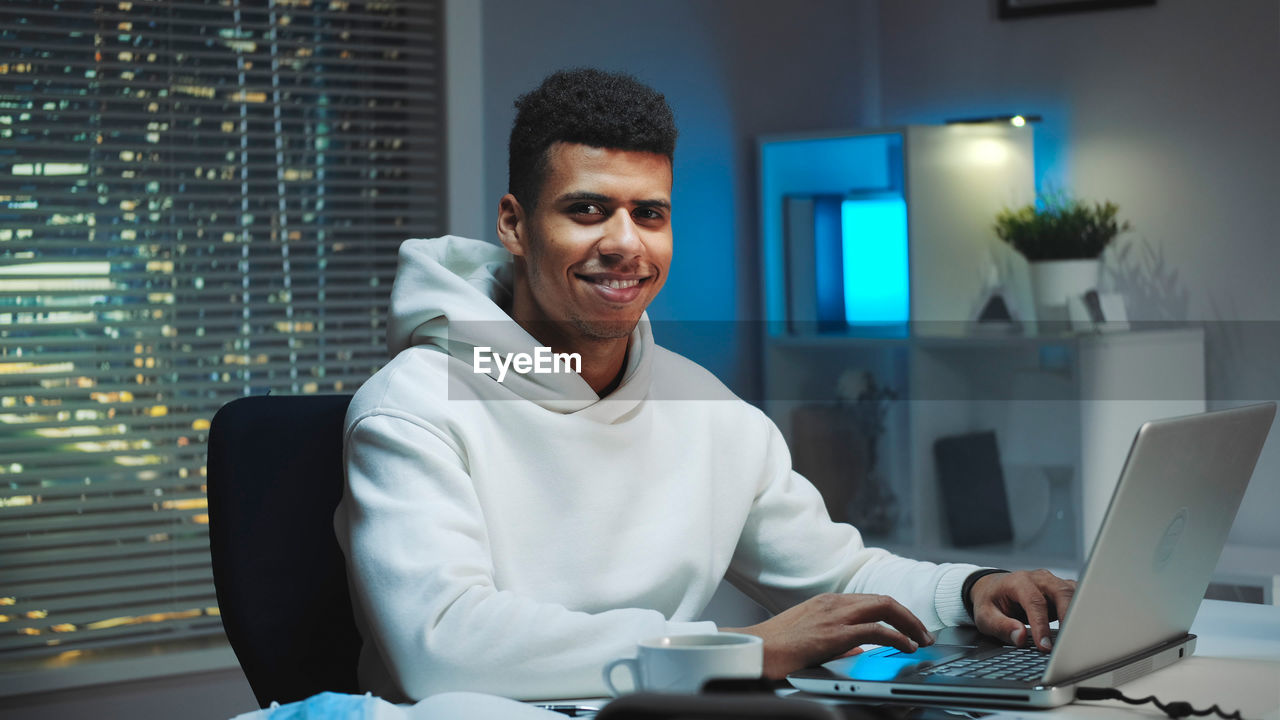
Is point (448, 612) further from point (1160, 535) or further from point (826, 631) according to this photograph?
point (1160, 535)

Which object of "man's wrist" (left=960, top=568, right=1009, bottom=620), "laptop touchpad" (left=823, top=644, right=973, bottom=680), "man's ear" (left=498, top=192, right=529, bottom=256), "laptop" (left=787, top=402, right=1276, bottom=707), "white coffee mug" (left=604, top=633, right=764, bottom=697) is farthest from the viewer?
"man's ear" (left=498, top=192, right=529, bottom=256)

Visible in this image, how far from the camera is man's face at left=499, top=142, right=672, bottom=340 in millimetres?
1468

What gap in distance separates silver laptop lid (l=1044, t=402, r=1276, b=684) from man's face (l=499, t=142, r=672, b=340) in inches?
25.2

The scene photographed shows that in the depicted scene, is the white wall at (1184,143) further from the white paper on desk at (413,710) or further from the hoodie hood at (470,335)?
the white paper on desk at (413,710)

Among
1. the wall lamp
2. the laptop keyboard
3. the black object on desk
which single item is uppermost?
the wall lamp

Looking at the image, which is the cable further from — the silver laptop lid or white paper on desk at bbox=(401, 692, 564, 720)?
white paper on desk at bbox=(401, 692, 564, 720)

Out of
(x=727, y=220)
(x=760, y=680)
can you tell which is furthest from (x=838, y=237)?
(x=760, y=680)

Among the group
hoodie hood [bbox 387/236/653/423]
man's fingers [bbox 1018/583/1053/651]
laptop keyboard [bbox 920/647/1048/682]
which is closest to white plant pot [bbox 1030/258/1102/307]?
hoodie hood [bbox 387/236/653/423]

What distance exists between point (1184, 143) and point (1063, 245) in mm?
433

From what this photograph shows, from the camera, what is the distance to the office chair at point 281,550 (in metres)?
1.41

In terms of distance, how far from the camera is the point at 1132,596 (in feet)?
3.47

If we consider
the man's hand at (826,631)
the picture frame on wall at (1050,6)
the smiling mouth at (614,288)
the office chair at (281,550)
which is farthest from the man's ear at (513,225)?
the picture frame on wall at (1050,6)

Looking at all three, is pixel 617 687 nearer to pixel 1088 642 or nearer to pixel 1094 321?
pixel 1088 642

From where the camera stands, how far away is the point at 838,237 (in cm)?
340
